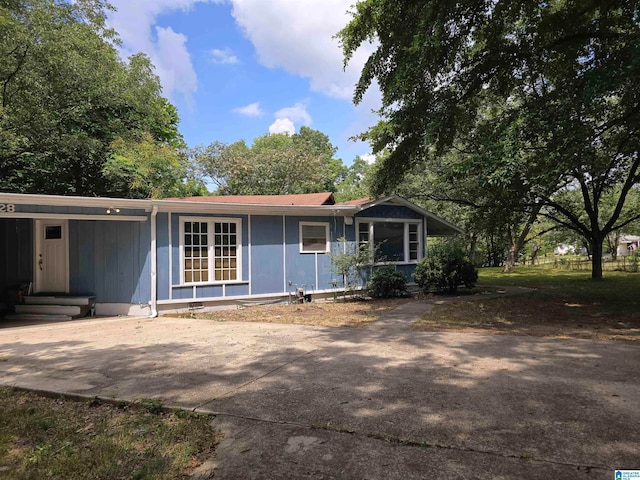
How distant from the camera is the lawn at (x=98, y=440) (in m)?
2.69

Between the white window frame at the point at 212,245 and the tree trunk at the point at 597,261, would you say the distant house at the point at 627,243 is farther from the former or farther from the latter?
the white window frame at the point at 212,245

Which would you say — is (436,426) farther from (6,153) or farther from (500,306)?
(6,153)

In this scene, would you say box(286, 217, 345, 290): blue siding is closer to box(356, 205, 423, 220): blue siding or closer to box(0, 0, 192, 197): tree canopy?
box(356, 205, 423, 220): blue siding

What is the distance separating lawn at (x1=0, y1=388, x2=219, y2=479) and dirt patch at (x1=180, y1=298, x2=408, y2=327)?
16.7ft

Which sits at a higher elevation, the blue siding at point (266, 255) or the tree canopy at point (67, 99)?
the tree canopy at point (67, 99)

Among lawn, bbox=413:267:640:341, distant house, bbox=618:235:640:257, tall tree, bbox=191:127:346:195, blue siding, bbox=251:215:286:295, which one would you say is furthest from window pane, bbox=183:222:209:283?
distant house, bbox=618:235:640:257

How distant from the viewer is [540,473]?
2.49 m

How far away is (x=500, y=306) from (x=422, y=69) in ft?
21.1

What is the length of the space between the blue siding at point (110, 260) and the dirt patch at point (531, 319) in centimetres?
663

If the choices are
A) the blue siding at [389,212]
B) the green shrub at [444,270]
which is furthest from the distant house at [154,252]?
the green shrub at [444,270]

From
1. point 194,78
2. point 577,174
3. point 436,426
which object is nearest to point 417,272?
point 577,174

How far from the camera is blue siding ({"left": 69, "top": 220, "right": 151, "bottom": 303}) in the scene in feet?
32.1

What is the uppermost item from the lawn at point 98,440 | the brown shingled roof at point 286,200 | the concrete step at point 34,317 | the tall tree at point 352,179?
the tall tree at point 352,179

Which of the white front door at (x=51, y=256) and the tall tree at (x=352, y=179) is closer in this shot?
the white front door at (x=51, y=256)
